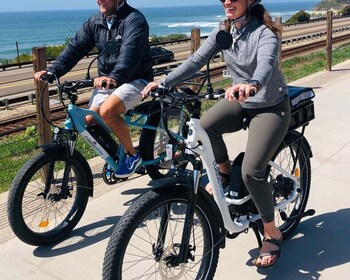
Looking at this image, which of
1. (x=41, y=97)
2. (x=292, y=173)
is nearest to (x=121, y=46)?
(x=41, y=97)

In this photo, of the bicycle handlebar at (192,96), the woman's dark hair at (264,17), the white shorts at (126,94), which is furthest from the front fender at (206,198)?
the white shorts at (126,94)

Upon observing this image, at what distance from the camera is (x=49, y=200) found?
4.00m

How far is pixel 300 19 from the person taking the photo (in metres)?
84.2

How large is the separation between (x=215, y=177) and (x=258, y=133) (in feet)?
1.31

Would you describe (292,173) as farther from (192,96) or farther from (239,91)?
(239,91)

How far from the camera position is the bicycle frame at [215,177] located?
2.92 m

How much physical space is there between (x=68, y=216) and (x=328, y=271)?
6.91 feet

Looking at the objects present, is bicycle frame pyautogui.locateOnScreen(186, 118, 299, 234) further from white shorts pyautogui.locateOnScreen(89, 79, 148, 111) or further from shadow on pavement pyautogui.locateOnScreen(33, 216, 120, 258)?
white shorts pyautogui.locateOnScreen(89, 79, 148, 111)

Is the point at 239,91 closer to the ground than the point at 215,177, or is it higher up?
higher up

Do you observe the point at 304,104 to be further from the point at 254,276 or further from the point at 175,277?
the point at 175,277

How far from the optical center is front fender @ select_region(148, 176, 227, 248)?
109 inches

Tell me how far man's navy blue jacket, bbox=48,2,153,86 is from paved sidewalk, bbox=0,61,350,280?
4.06 ft

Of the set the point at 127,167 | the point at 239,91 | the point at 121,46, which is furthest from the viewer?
the point at 127,167

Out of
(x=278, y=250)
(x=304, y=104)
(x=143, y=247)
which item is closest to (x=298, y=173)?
(x=304, y=104)
